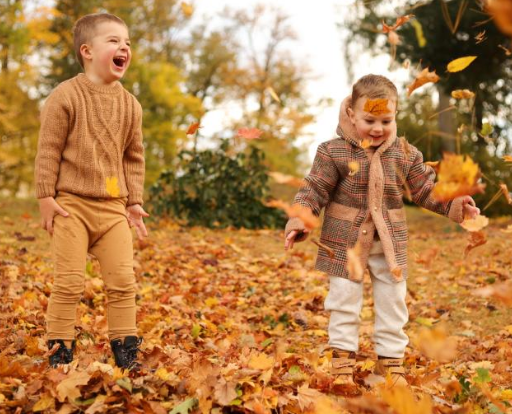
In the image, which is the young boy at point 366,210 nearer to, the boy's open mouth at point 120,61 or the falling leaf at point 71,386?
the boy's open mouth at point 120,61

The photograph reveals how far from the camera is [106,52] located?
301 centimetres

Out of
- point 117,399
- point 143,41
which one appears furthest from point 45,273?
point 143,41

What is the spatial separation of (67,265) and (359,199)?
147cm

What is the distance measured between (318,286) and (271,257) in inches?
60.0

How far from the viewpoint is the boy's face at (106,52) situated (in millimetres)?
3016

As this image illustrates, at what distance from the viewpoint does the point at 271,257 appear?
7.58 meters

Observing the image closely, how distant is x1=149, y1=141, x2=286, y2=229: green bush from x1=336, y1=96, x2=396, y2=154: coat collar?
699 cm

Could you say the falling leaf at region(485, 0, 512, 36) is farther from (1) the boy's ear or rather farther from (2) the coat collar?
(1) the boy's ear

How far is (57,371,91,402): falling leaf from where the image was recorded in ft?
7.50

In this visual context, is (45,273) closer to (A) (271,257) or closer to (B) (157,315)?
(B) (157,315)

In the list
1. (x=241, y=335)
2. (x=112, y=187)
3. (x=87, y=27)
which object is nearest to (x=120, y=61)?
(x=87, y=27)

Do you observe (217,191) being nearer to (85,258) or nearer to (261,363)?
(85,258)

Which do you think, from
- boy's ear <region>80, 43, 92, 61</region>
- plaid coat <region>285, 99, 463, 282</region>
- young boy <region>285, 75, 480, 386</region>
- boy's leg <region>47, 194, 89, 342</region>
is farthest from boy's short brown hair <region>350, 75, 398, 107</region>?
boy's leg <region>47, 194, 89, 342</region>

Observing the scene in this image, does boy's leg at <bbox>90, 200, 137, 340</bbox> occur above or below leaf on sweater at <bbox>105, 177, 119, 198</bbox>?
below
